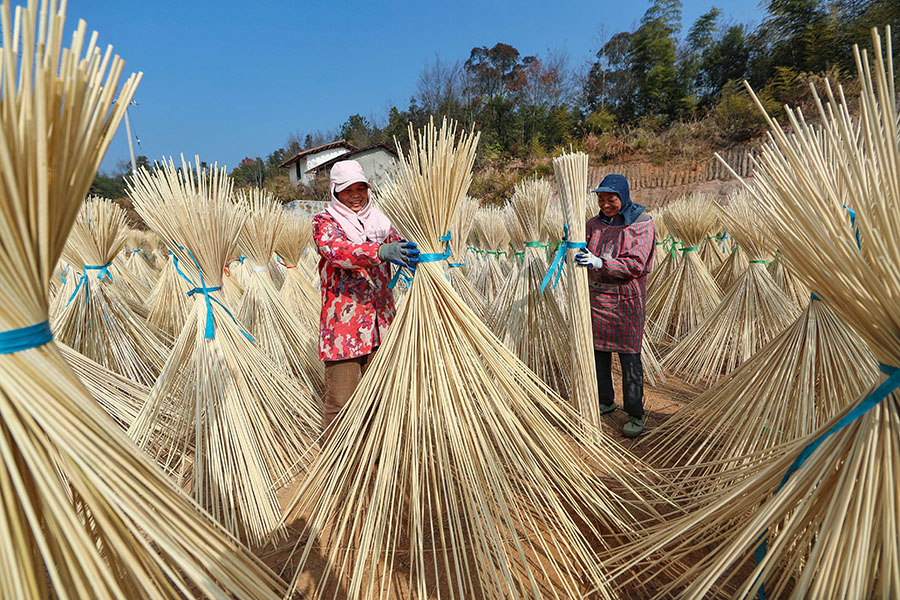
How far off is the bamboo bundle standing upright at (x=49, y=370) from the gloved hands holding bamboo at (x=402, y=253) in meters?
0.86

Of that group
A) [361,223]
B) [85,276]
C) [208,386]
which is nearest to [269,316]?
[85,276]

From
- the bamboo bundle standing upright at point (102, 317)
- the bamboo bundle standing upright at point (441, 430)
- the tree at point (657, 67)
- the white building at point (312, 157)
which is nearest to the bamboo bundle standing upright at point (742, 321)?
the bamboo bundle standing upright at point (441, 430)

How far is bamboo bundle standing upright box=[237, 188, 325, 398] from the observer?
2.97 m

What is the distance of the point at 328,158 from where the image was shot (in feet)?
85.2

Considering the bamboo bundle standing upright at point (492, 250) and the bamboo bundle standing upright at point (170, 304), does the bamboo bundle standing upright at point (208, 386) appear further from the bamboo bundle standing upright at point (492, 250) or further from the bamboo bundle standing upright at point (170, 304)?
the bamboo bundle standing upright at point (492, 250)

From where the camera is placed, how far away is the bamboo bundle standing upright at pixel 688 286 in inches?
155

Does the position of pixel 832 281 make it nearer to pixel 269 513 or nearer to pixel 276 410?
pixel 269 513

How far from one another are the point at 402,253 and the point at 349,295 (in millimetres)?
501

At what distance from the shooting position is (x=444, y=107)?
24906mm

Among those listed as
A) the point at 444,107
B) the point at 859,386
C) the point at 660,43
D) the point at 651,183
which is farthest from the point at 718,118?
the point at 859,386

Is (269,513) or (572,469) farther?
(269,513)

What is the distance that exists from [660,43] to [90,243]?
2559 centimetres

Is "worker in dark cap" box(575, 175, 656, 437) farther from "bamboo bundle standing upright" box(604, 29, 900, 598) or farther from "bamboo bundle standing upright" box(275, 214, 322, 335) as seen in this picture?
"bamboo bundle standing upright" box(275, 214, 322, 335)

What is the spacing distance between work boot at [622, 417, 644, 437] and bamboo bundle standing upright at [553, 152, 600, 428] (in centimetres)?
66
